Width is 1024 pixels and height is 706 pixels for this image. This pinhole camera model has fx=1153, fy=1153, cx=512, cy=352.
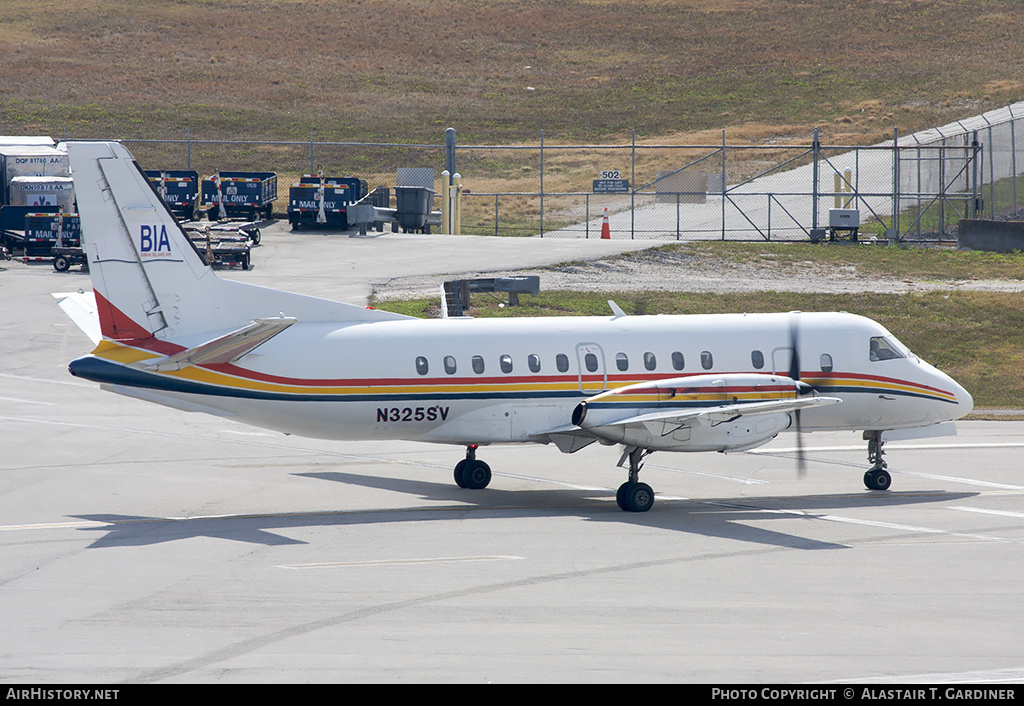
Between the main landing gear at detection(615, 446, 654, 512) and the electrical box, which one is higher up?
the electrical box

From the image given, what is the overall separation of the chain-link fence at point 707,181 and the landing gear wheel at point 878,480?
27.6 metres

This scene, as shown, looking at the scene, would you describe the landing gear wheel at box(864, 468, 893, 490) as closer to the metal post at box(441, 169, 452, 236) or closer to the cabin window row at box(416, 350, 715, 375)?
the cabin window row at box(416, 350, 715, 375)

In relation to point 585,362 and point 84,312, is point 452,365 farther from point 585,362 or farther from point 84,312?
point 84,312

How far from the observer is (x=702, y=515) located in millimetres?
20719

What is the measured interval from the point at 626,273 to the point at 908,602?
3037 centimetres

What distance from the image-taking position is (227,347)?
2014cm

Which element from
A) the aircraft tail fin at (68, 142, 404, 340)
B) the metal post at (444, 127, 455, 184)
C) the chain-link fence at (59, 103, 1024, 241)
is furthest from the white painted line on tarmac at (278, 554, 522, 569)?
the metal post at (444, 127, 455, 184)

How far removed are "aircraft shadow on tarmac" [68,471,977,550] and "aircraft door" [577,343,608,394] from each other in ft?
7.18

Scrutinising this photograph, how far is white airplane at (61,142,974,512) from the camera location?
66.3 feet

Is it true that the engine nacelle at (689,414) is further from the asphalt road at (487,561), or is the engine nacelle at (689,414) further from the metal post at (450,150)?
the metal post at (450,150)

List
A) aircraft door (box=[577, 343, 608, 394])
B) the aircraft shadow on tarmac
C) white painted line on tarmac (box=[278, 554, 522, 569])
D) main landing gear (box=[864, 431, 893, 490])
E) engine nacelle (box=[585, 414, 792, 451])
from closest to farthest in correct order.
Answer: white painted line on tarmac (box=[278, 554, 522, 569])
the aircraft shadow on tarmac
engine nacelle (box=[585, 414, 792, 451])
aircraft door (box=[577, 343, 608, 394])
main landing gear (box=[864, 431, 893, 490])

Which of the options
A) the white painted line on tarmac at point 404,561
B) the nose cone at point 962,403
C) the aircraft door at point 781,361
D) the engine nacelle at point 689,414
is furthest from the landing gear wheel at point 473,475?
the nose cone at point 962,403

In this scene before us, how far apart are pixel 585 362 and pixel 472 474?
3.27 m

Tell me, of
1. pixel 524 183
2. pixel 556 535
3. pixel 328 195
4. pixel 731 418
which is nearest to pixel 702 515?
pixel 731 418
